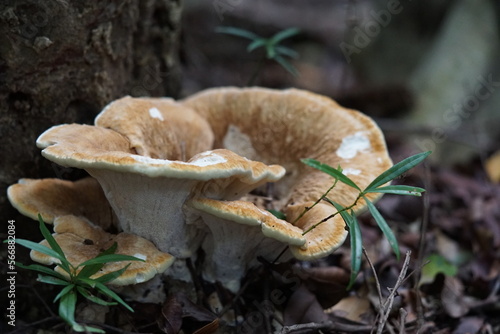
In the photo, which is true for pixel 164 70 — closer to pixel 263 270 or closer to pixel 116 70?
pixel 116 70

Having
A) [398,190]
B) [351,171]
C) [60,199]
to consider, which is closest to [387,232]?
[398,190]

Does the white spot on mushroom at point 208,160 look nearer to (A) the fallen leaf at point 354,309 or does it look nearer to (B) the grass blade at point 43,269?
(B) the grass blade at point 43,269

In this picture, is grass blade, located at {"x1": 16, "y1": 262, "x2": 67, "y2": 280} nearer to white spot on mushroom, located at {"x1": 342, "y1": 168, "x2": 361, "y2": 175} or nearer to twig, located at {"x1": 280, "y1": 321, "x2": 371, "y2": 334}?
twig, located at {"x1": 280, "y1": 321, "x2": 371, "y2": 334}

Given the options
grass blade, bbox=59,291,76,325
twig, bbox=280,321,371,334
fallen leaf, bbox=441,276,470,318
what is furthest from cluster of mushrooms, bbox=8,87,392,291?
fallen leaf, bbox=441,276,470,318

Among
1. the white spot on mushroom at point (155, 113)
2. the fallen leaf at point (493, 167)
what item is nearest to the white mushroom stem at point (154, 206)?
the white spot on mushroom at point (155, 113)

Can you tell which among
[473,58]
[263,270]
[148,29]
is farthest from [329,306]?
[473,58]

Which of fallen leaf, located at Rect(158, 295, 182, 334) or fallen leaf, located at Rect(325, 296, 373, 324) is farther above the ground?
fallen leaf, located at Rect(158, 295, 182, 334)

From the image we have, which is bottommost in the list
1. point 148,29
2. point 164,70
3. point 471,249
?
point 471,249
